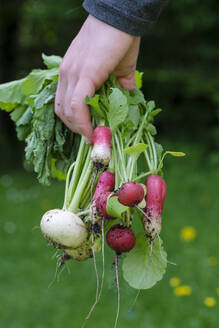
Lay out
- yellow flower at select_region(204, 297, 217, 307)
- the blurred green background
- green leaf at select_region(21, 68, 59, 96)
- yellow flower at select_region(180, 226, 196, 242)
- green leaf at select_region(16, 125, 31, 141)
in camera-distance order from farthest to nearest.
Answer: yellow flower at select_region(180, 226, 196, 242), the blurred green background, yellow flower at select_region(204, 297, 217, 307), green leaf at select_region(16, 125, 31, 141), green leaf at select_region(21, 68, 59, 96)

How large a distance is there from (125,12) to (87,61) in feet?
0.55

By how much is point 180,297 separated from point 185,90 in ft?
12.8

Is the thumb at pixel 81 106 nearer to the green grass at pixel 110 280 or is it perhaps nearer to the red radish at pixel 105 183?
the red radish at pixel 105 183

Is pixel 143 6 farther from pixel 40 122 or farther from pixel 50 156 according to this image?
pixel 50 156

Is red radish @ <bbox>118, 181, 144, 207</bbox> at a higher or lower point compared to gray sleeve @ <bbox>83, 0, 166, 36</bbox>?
lower

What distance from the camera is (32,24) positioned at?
31.6 ft

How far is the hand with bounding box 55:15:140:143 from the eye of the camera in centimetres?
129

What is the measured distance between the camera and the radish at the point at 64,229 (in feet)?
4.55

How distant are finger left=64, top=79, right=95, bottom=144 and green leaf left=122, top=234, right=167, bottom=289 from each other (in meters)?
0.40

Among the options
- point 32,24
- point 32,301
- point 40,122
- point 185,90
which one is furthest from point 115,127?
point 32,24

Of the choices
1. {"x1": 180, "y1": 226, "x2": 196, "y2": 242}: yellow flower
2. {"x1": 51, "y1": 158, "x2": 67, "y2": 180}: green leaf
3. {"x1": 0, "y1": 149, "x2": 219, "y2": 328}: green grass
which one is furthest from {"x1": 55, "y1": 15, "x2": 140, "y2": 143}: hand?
{"x1": 180, "y1": 226, "x2": 196, "y2": 242}: yellow flower

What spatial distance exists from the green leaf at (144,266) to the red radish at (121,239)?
8 centimetres

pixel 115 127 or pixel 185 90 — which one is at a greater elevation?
pixel 115 127

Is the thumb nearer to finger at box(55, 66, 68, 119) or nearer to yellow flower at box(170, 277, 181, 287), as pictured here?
finger at box(55, 66, 68, 119)
